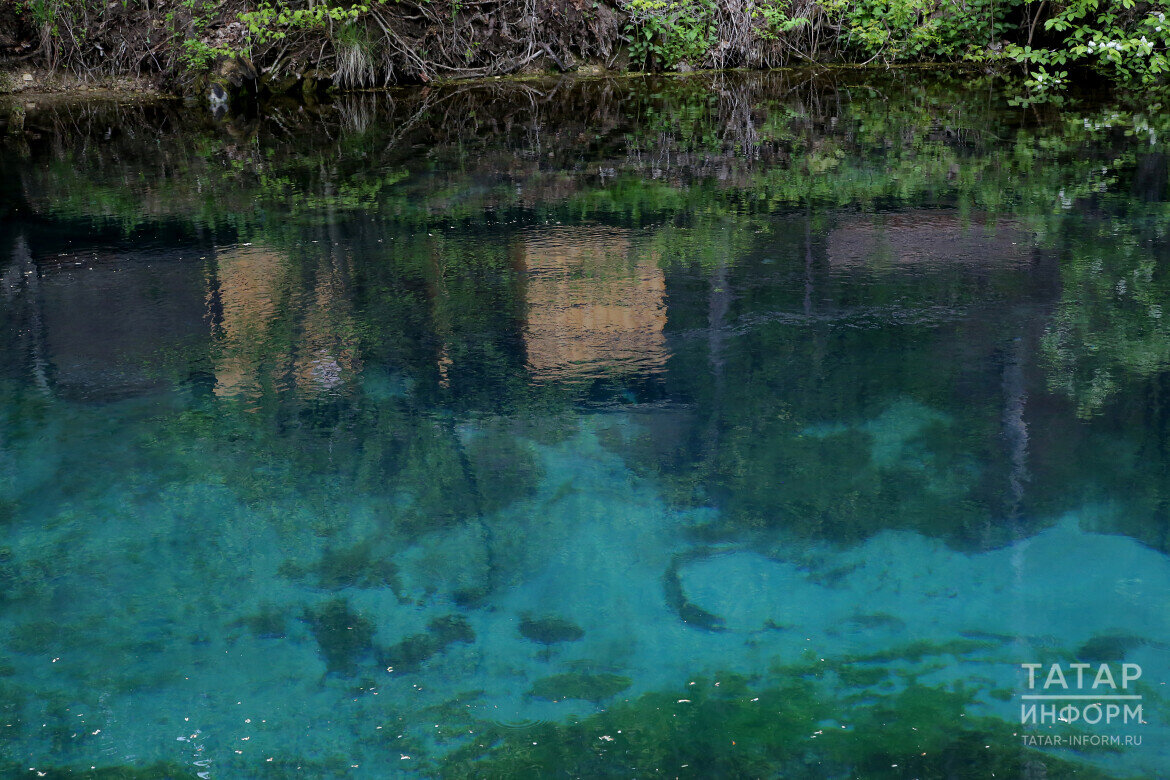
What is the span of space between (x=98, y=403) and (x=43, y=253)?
272 centimetres

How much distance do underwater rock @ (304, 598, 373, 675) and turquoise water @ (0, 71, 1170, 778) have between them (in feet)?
0.04

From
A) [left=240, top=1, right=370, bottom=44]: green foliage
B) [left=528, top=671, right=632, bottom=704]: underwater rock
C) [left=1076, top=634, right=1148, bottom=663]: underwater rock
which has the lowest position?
[left=528, top=671, right=632, bottom=704]: underwater rock

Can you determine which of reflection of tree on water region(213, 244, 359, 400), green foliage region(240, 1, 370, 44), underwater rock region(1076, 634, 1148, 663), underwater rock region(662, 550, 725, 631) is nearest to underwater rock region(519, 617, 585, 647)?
underwater rock region(662, 550, 725, 631)

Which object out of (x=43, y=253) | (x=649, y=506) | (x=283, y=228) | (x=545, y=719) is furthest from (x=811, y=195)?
(x=545, y=719)

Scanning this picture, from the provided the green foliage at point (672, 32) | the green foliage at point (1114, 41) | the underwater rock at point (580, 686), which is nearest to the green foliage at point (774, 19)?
the green foliage at point (672, 32)

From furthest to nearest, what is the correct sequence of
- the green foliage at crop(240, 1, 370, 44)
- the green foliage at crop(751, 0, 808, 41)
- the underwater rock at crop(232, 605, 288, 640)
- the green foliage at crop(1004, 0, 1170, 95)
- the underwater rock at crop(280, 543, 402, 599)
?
1. the green foliage at crop(751, 0, 808, 41)
2. the green foliage at crop(240, 1, 370, 44)
3. the green foliage at crop(1004, 0, 1170, 95)
4. the underwater rock at crop(280, 543, 402, 599)
5. the underwater rock at crop(232, 605, 288, 640)

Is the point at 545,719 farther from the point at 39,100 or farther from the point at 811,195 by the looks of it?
the point at 39,100

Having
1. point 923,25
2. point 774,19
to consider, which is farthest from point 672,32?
point 923,25

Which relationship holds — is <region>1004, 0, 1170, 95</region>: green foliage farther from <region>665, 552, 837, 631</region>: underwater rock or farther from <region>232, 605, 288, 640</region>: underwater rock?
<region>232, 605, 288, 640</region>: underwater rock

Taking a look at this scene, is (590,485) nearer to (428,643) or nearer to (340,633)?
(428,643)

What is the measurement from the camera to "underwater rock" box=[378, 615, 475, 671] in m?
3.06

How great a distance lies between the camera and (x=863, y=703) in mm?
2830

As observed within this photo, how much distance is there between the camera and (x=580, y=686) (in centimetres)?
295

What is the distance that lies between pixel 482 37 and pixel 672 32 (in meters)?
2.90
